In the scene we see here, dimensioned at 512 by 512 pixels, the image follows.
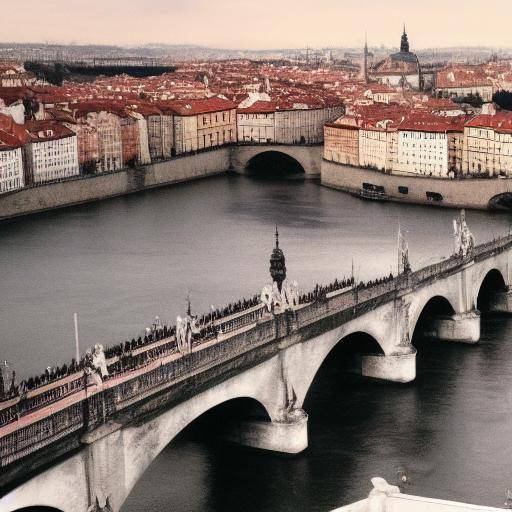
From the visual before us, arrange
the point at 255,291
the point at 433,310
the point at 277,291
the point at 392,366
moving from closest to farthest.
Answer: the point at 277,291, the point at 392,366, the point at 433,310, the point at 255,291

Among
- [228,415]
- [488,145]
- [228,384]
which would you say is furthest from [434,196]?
[228,384]

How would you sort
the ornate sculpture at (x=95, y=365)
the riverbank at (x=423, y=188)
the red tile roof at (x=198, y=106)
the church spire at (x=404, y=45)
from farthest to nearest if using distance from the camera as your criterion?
the church spire at (x=404, y=45), the red tile roof at (x=198, y=106), the riverbank at (x=423, y=188), the ornate sculpture at (x=95, y=365)

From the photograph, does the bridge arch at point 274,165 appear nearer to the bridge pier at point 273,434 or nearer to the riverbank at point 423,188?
the riverbank at point 423,188

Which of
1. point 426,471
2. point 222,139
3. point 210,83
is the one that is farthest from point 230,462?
point 210,83

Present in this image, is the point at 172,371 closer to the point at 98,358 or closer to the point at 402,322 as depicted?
the point at 98,358

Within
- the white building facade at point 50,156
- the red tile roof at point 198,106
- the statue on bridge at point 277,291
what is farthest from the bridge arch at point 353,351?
the red tile roof at point 198,106

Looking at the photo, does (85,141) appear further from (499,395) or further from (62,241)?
(499,395)
